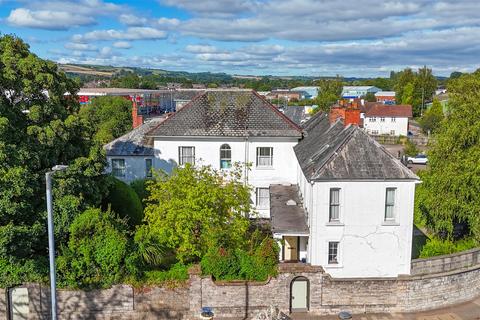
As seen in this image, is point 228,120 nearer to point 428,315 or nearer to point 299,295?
point 299,295

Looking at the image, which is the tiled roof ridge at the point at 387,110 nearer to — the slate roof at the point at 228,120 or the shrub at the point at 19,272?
the slate roof at the point at 228,120

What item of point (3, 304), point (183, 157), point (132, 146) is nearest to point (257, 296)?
point (3, 304)

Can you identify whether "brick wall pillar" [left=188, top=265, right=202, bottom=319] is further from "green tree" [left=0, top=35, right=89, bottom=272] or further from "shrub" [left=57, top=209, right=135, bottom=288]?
"green tree" [left=0, top=35, right=89, bottom=272]

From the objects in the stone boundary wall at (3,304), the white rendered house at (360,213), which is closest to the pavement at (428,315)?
the white rendered house at (360,213)

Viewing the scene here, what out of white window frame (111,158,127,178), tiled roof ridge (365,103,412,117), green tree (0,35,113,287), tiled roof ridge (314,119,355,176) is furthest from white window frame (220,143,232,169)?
tiled roof ridge (365,103,412,117)

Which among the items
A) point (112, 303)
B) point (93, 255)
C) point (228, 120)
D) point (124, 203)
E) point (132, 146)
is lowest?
point (112, 303)

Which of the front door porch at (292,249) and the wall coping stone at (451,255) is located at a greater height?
the wall coping stone at (451,255)

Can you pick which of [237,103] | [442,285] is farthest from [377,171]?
[237,103]
